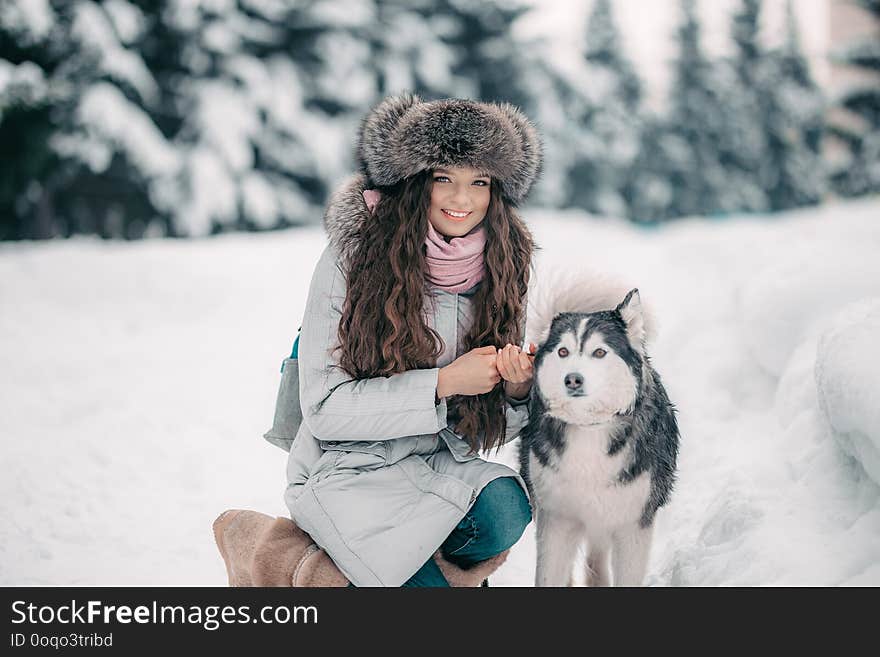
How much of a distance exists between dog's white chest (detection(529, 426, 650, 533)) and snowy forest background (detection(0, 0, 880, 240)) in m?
9.22

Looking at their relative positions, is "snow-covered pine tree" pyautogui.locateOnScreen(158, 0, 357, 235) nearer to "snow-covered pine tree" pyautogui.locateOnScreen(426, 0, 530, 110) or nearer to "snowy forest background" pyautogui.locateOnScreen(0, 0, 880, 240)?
"snowy forest background" pyautogui.locateOnScreen(0, 0, 880, 240)

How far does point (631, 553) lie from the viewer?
96.4 inches

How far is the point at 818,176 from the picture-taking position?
22.2 meters

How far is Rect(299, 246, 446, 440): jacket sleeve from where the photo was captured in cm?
230

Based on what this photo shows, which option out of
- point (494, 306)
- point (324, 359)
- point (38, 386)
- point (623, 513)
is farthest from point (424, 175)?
point (38, 386)

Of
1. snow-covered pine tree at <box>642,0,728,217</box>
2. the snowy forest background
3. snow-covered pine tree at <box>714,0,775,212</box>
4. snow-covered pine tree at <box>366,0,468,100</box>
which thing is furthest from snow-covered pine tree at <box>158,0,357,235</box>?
snow-covered pine tree at <box>714,0,775,212</box>

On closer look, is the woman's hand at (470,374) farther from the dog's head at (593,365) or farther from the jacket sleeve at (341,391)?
the dog's head at (593,365)

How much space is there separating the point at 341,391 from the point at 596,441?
76 centimetres

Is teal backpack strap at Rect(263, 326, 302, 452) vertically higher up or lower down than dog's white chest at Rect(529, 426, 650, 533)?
higher up

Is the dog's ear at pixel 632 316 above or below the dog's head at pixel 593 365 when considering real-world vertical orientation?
above

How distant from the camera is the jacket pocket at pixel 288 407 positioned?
8.43ft

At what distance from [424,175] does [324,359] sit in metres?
0.63

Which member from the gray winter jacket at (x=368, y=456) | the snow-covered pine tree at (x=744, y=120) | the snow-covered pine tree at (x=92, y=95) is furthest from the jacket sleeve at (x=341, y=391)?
the snow-covered pine tree at (x=744, y=120)

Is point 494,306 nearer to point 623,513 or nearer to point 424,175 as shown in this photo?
point 424,175
